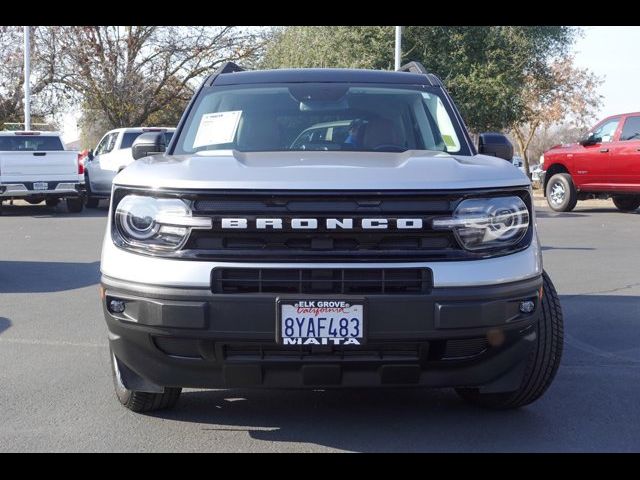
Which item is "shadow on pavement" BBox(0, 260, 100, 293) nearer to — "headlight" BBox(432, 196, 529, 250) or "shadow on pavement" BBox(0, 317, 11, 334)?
"shadow on pavement" BBox(0, 317, 11, 334)

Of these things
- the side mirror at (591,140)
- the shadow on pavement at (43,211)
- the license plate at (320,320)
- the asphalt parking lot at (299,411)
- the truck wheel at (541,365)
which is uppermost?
the license plate at (320,320)

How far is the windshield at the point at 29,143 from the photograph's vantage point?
61.3 ft

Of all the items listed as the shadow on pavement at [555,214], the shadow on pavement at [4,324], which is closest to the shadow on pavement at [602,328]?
the shadow on pavement at [4,324]

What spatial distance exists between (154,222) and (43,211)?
16641 mm

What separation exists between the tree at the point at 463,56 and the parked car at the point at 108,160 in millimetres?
7511

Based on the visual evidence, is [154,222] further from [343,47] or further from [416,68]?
[343,47]

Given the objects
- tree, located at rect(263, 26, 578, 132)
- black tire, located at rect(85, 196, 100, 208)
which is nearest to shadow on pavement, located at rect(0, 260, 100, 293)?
black tire, located at rect(85, 196, 100, 208)

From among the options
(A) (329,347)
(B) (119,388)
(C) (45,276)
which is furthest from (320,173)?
(C) (45,276)

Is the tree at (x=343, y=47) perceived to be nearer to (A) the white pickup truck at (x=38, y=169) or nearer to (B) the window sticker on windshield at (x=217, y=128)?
(A) the white pickup truck at (x=38, y=169)

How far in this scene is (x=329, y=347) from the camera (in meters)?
3.99

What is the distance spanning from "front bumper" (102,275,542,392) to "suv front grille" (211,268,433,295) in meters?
0.06
